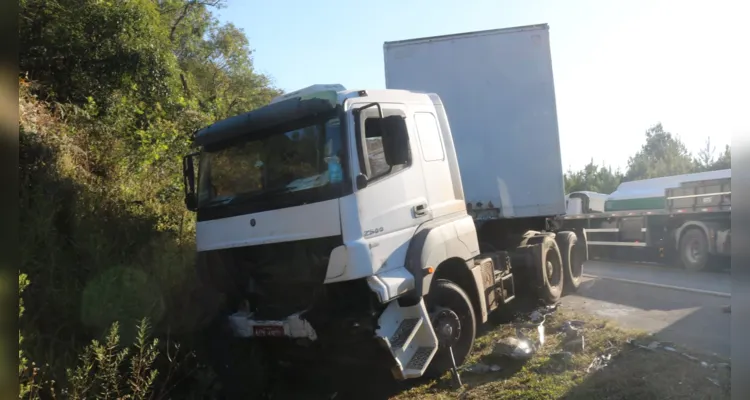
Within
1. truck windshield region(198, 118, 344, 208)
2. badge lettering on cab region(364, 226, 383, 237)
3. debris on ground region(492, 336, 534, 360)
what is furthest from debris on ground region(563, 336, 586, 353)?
truck windshield region(198, 118, 344, 208)

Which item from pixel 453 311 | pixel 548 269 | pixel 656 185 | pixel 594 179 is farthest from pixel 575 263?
pixel 594 179

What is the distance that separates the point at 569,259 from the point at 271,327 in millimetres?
6291

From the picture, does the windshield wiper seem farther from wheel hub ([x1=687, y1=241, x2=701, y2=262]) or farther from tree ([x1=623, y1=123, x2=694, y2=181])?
tree ([x1=623, y1=123, x2=694, y2=181])

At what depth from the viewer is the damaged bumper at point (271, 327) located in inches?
166

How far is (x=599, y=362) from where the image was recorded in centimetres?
503

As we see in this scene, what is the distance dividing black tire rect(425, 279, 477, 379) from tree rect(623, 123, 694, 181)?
58.9ft

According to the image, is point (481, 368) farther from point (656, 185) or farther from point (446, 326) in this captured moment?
point (656, 185)

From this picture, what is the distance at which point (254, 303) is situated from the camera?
15.5 feet

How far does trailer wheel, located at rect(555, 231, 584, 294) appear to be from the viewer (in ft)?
29.0

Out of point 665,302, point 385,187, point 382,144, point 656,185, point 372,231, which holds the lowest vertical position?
point 665,302

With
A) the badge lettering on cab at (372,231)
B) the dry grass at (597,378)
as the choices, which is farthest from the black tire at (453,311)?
the badge lettering on cab at (372,231)

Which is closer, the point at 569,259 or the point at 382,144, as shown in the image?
the point at 382,144

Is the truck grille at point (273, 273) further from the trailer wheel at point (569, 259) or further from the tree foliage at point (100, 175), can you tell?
the trailer wheel at point (569, 259)

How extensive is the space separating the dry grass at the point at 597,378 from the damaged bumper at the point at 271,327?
1.34 m
